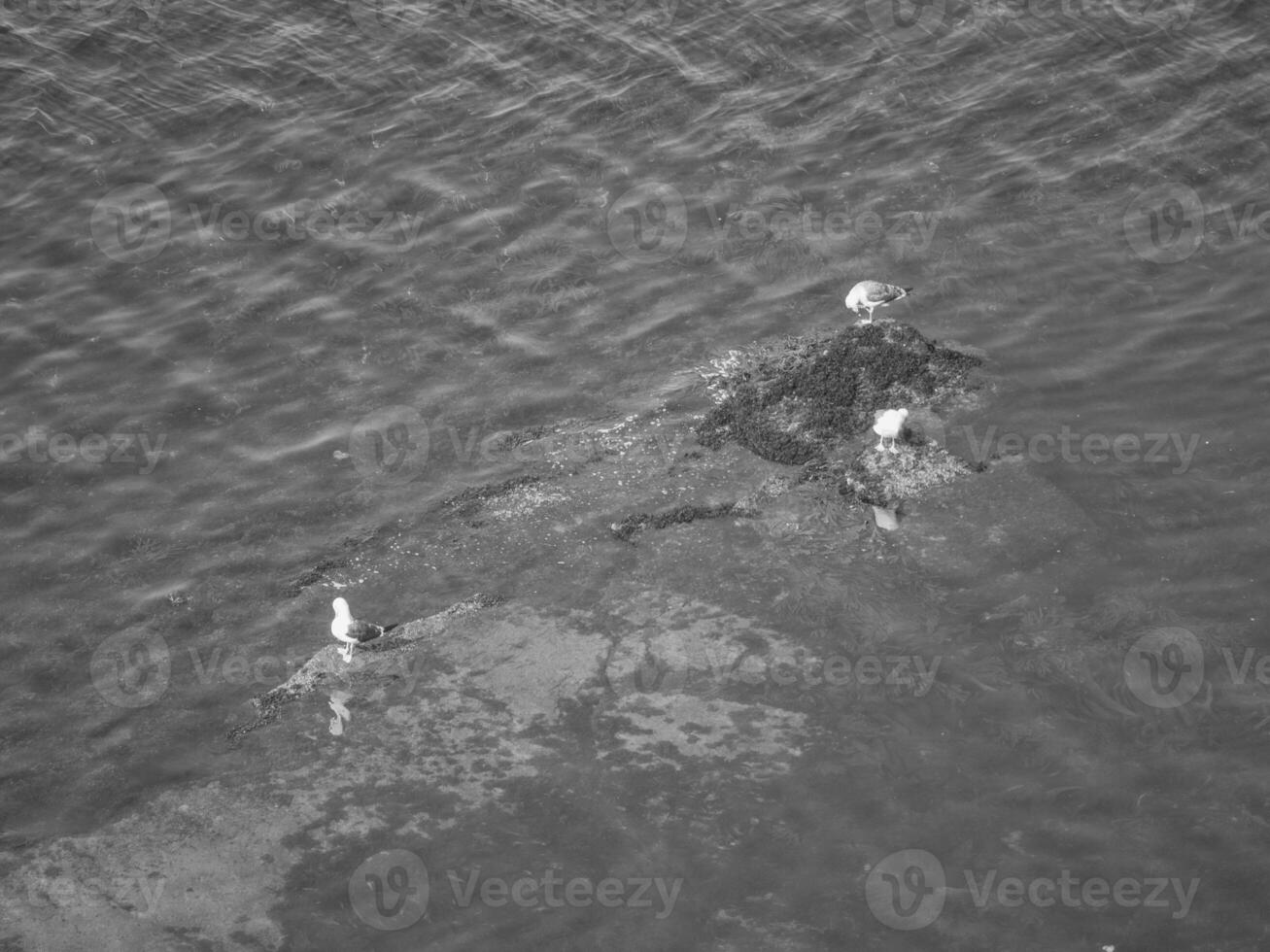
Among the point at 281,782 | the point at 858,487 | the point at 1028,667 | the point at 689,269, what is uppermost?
the point at 689,269

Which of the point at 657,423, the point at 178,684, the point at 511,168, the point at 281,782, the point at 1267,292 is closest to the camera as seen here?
the point at 281,782

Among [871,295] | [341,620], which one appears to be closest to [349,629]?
[341,620]

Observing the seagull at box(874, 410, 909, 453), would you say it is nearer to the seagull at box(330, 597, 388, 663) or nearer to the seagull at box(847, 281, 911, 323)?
the seagull at box(847, 281, 911, 323)

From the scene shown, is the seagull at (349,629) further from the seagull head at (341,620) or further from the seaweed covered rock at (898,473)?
the seaweed covered rock at (898,473)

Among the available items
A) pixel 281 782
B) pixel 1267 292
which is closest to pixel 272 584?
pixel 281 782

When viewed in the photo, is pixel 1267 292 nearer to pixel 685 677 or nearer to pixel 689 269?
pixel 689 269
